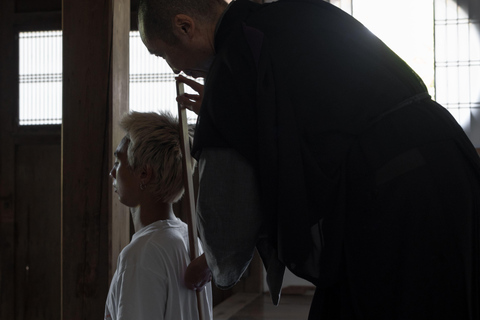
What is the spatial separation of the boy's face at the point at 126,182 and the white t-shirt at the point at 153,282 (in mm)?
151

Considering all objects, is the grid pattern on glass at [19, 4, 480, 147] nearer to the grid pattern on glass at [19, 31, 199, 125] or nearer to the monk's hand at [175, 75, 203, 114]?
the grid pattern on glass at [19, 31, 199, 125]

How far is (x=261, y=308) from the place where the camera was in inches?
149

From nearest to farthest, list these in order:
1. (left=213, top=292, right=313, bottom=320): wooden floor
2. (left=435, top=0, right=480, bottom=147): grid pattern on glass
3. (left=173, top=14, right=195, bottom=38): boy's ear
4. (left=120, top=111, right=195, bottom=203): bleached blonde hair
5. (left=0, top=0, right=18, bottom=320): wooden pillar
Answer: (left=173, top=14, right=195, bottom=38): boy's ear → (left=120, top=111, right=195, bottom=203): bleached blonde hair → (left=213, top=292, right=313, bottom=320): wooden floor → (left=435, top=0, right=480, bottom=147): grid pattern on glass → (left=0, top=0, right=18, bottom=320): wooden pillar

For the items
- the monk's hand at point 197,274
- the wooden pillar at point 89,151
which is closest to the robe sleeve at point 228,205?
the monk's hand at point 197,274

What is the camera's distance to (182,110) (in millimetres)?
1527

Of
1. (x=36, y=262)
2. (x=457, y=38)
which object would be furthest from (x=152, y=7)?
(x=36, y=262)

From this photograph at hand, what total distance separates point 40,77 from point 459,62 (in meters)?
3.40

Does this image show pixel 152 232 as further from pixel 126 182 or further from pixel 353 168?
pixel 353 168

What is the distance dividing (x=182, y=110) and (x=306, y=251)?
70 centimetres

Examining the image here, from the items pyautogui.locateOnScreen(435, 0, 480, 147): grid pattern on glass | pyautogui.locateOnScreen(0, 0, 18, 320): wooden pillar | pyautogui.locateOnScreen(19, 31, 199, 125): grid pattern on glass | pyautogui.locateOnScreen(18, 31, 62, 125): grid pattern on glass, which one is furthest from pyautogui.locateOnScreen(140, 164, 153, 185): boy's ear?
pyautogui.locateOnScreen(0, 0, 18, 320): wooden pillar

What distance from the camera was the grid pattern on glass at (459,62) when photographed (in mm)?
A: 4148

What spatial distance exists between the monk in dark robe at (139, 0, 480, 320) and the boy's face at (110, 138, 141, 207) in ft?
2.67

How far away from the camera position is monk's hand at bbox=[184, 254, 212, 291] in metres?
1.44

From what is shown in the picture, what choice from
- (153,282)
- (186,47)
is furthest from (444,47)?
(186,47)
